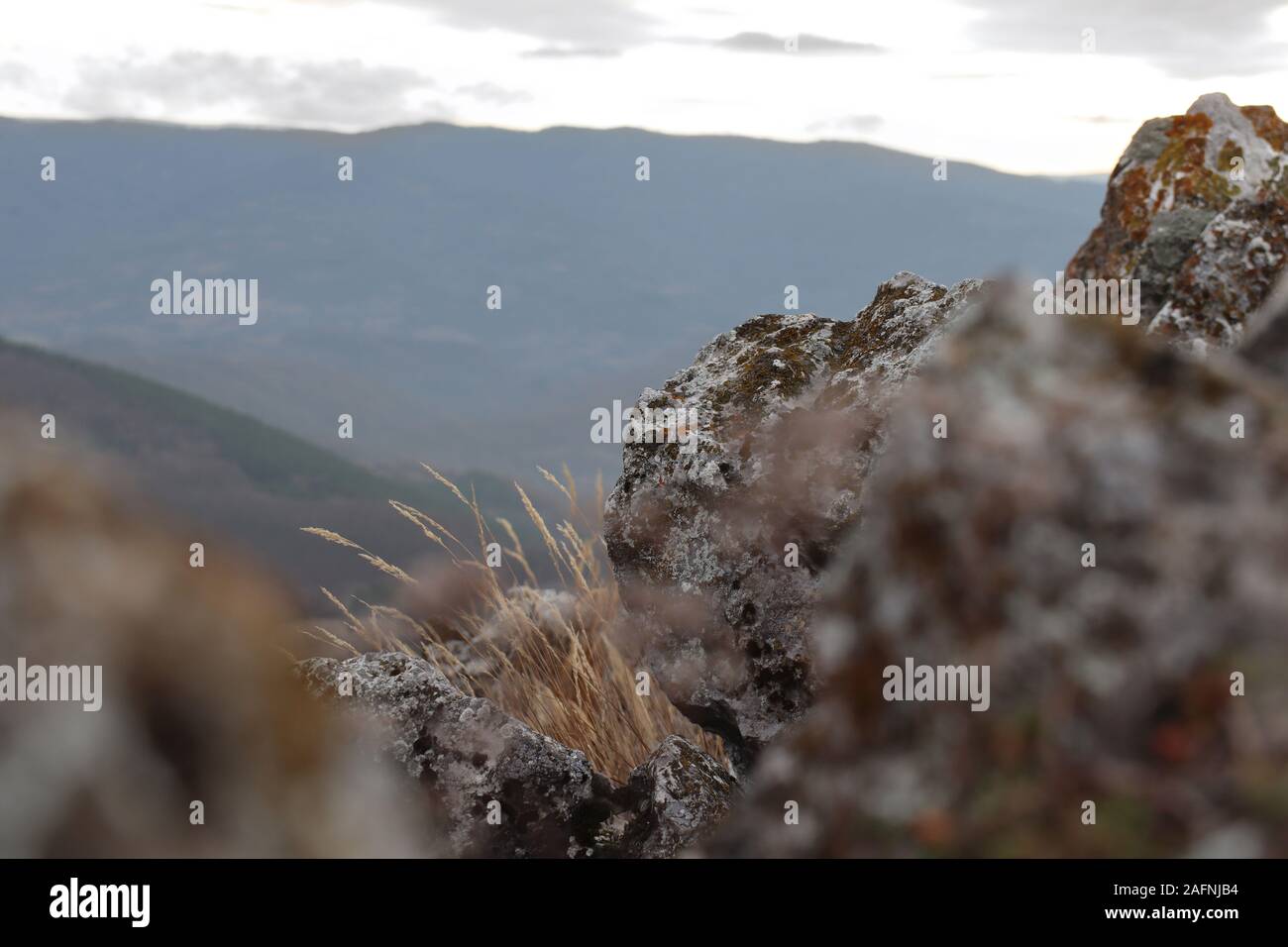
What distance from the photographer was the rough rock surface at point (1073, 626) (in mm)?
1500

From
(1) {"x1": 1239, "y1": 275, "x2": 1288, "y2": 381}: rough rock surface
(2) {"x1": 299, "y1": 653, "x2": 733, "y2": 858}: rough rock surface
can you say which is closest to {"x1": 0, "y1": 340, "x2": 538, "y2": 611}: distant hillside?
(2) {"x1": 299, "y1": 653, "x2": 733, "y2": 858}: rough rock surface

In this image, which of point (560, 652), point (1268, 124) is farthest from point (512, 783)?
point (1268, 124)

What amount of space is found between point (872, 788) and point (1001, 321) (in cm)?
80

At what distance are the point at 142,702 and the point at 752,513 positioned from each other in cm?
346

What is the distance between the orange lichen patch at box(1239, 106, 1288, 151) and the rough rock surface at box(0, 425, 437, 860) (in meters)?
4.39

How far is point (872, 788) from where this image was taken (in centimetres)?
162

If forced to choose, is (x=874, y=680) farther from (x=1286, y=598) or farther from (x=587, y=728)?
(x=587, y=728)

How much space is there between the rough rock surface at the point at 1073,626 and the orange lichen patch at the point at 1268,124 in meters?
3.14

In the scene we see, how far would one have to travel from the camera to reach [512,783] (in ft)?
13.4

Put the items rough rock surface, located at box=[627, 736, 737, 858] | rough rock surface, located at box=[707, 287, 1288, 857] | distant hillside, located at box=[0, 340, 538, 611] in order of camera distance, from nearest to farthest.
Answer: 1. rough rock surface, located at box=[707, 287, 1288, 857]
2. rough rock surface, located at box=[627, 736, 737, 858]
3. distant hillside, located at box=[0, 340, 538, 611]

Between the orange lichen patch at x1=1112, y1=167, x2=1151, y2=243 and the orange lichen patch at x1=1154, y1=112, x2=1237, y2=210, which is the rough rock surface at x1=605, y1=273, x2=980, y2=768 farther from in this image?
the orange lichen patch at x1=1154, y1=112, x2=1237, y2=210

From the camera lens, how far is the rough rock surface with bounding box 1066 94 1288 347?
357cm

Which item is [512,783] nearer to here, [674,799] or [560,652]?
[674,799]
